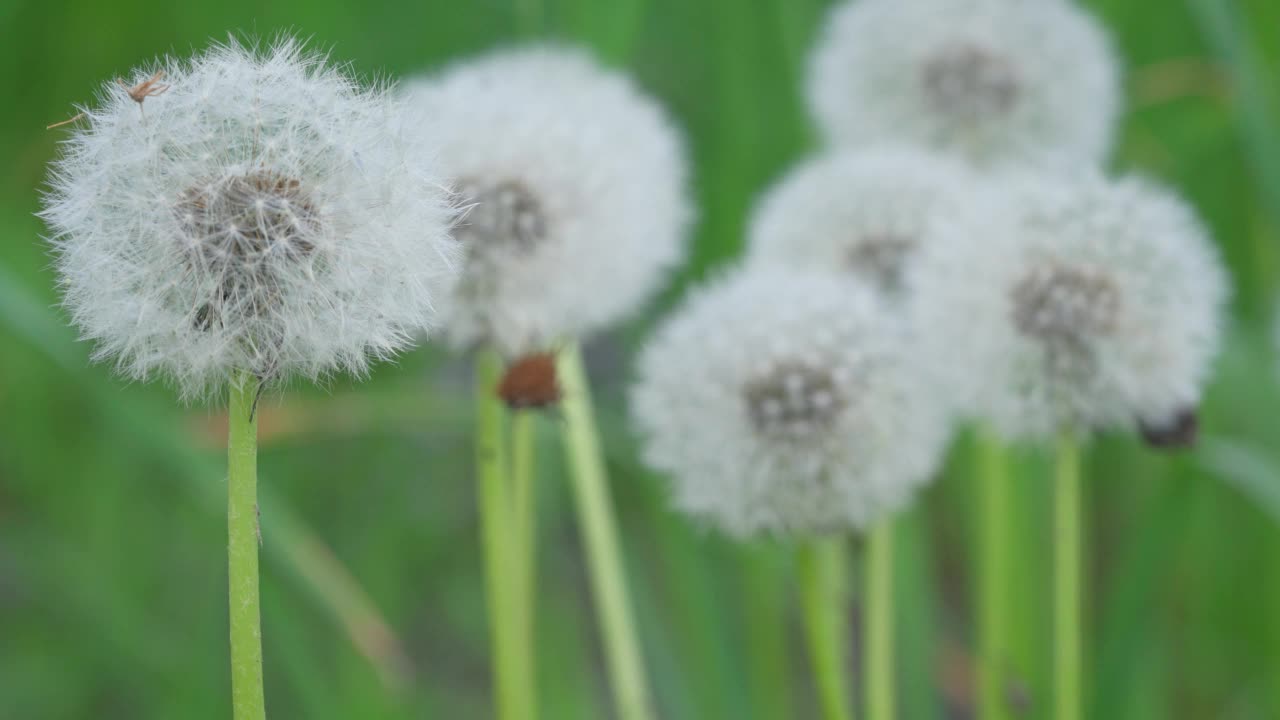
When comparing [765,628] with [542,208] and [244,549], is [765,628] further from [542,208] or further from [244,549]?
[244,549]

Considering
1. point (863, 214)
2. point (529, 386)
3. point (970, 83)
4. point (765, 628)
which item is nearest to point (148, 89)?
point (529, 386)

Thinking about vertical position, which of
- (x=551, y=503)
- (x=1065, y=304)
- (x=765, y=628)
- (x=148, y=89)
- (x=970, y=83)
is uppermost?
(x=970, y=83)

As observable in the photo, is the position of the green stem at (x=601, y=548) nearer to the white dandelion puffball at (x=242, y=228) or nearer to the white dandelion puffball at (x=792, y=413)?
the white dandelion puffball at (x=792, y=413)

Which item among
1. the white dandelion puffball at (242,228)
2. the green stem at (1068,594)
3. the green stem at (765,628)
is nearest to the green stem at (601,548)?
the green stem at (1068,594)

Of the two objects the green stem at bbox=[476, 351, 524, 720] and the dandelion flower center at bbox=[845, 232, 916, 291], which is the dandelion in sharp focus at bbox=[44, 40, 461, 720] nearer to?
the green stem at bbox=[476, 351, 524, 720]

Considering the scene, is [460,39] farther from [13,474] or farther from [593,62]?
[13,474]

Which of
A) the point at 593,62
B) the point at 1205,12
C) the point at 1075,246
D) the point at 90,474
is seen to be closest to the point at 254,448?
the point at 1075,246
